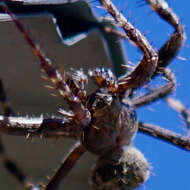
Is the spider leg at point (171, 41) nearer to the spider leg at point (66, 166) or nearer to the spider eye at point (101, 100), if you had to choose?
the spider eye at point (101, 100)

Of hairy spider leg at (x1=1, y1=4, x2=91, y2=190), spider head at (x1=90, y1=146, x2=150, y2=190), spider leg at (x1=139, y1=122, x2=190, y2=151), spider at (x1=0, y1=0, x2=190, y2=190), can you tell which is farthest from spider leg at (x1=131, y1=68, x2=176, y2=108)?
hairy spider leg at (x1=1, y1=4, x2=91, y2=190)

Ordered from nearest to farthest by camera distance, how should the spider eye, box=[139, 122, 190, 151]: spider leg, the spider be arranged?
the spider < the spider eye < box=[139, 122, 190, 151]: spider leg

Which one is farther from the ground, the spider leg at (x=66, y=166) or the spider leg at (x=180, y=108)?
the spider leg at (x=180, y=108)

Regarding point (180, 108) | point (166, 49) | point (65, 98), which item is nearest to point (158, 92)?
point (180, 108)

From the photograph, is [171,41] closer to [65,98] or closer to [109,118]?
[109,118]

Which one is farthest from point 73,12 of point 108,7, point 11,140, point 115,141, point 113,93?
point 11,140

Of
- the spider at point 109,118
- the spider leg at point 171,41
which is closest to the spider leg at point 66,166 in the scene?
the spider at point 109,118

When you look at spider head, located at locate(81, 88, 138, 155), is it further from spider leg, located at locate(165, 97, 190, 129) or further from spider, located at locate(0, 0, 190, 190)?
spider leg, located at locate(165, 97, 190, 129)

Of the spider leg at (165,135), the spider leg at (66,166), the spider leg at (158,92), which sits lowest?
the spider leg at (66,166)
